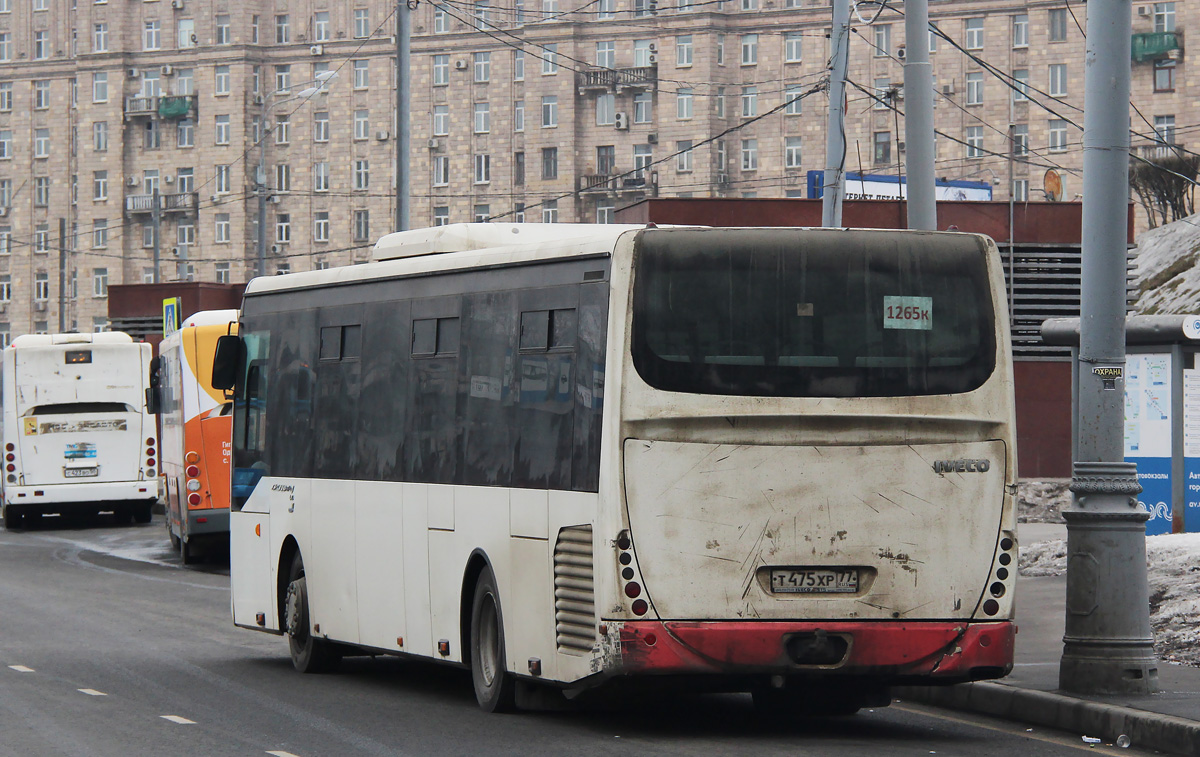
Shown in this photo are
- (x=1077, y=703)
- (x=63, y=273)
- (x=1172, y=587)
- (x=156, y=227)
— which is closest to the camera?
(x=1077, y=703)

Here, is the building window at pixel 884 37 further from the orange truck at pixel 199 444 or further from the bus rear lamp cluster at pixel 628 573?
the bus rear lamp cluster at pixel 628 573

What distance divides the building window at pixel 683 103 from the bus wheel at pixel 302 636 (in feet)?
238

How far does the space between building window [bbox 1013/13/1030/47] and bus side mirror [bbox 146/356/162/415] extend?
58.8 meters

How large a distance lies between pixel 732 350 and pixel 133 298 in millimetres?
46928

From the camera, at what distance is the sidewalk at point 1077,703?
9477 millimetres

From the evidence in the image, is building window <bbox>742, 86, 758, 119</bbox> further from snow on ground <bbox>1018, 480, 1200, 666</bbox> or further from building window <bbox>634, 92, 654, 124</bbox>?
snow on ground <bbox>1018, 480, 1200, 666</bbox>

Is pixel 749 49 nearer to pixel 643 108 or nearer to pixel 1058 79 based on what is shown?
pixel 643 108

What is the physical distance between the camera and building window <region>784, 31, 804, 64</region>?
85188mm

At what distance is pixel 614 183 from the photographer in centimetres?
8600

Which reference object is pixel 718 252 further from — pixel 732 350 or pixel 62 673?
pixel 62 673

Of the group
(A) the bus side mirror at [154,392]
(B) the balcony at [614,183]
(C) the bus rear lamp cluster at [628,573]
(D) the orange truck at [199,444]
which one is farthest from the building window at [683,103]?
(C) the bus rear lamp cluster at [628,573]

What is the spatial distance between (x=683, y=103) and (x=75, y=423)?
180 feet

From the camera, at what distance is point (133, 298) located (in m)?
54.6

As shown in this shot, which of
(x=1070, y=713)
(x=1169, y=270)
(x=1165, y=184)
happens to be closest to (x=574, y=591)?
(x=1070, y=713)
